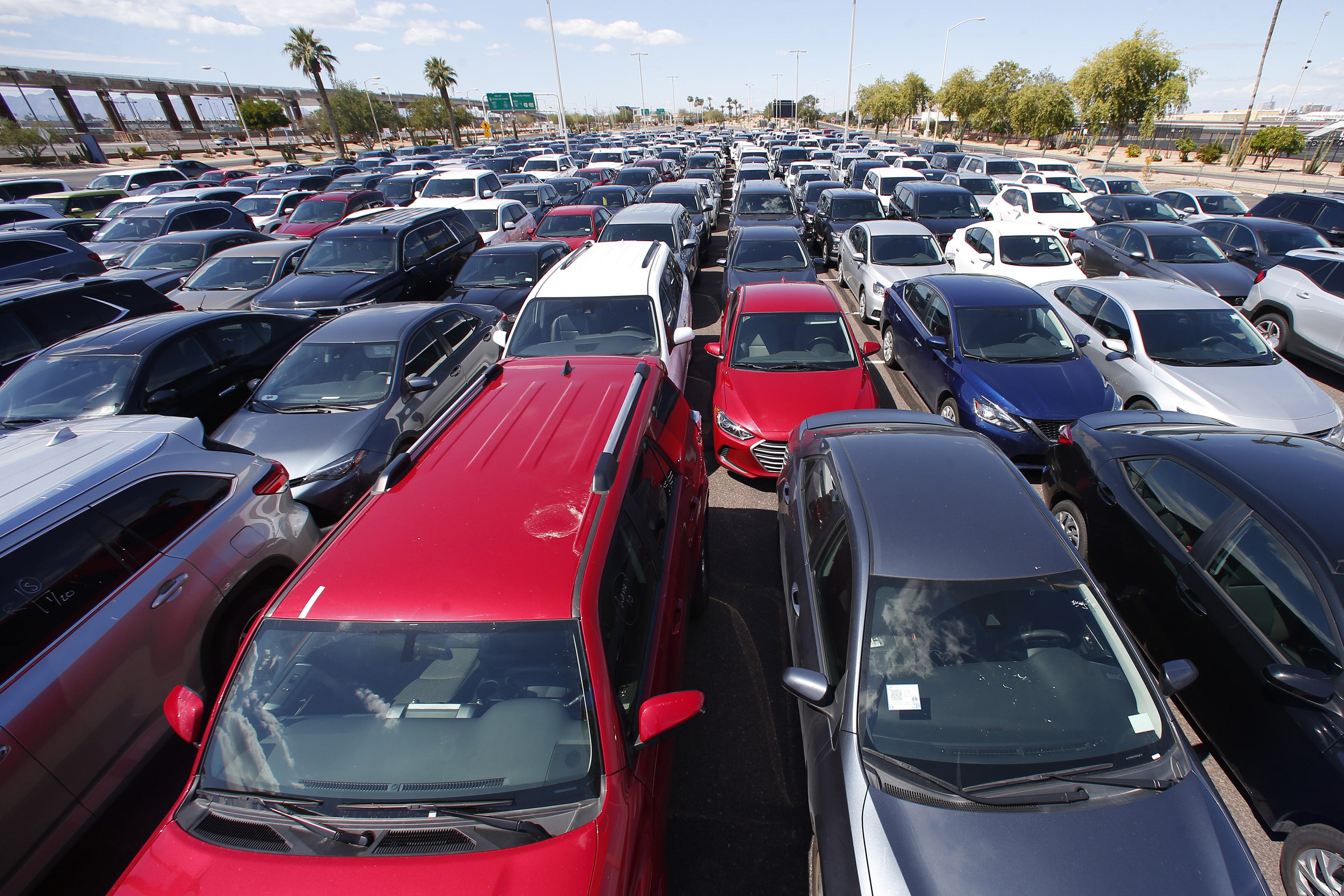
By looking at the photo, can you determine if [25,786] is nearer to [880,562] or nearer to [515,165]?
[880,562]

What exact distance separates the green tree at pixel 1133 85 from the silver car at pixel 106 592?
35501 millimetres

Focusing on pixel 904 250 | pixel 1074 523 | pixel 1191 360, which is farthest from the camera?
pixel 904 250

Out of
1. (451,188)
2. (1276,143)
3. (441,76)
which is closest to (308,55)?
(441,76)

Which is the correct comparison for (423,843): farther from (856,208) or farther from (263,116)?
(263,116)

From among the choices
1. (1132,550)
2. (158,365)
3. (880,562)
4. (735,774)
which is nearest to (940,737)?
(880,562)

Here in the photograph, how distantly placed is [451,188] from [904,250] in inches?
528

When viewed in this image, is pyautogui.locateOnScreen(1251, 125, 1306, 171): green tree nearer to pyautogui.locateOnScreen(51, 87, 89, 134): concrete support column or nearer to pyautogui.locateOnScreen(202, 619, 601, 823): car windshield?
pyautogui.locateOnScreen(202, 619, 601, 823): car windshield

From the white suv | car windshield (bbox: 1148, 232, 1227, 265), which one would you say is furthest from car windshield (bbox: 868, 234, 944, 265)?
the white suv

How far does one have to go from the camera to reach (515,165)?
3053 cm

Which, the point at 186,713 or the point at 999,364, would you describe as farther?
the point at 999,364

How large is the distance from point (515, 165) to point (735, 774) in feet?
109

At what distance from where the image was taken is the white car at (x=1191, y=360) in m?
5.60

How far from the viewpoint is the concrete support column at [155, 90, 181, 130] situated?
186 ft

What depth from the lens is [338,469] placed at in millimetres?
5195
